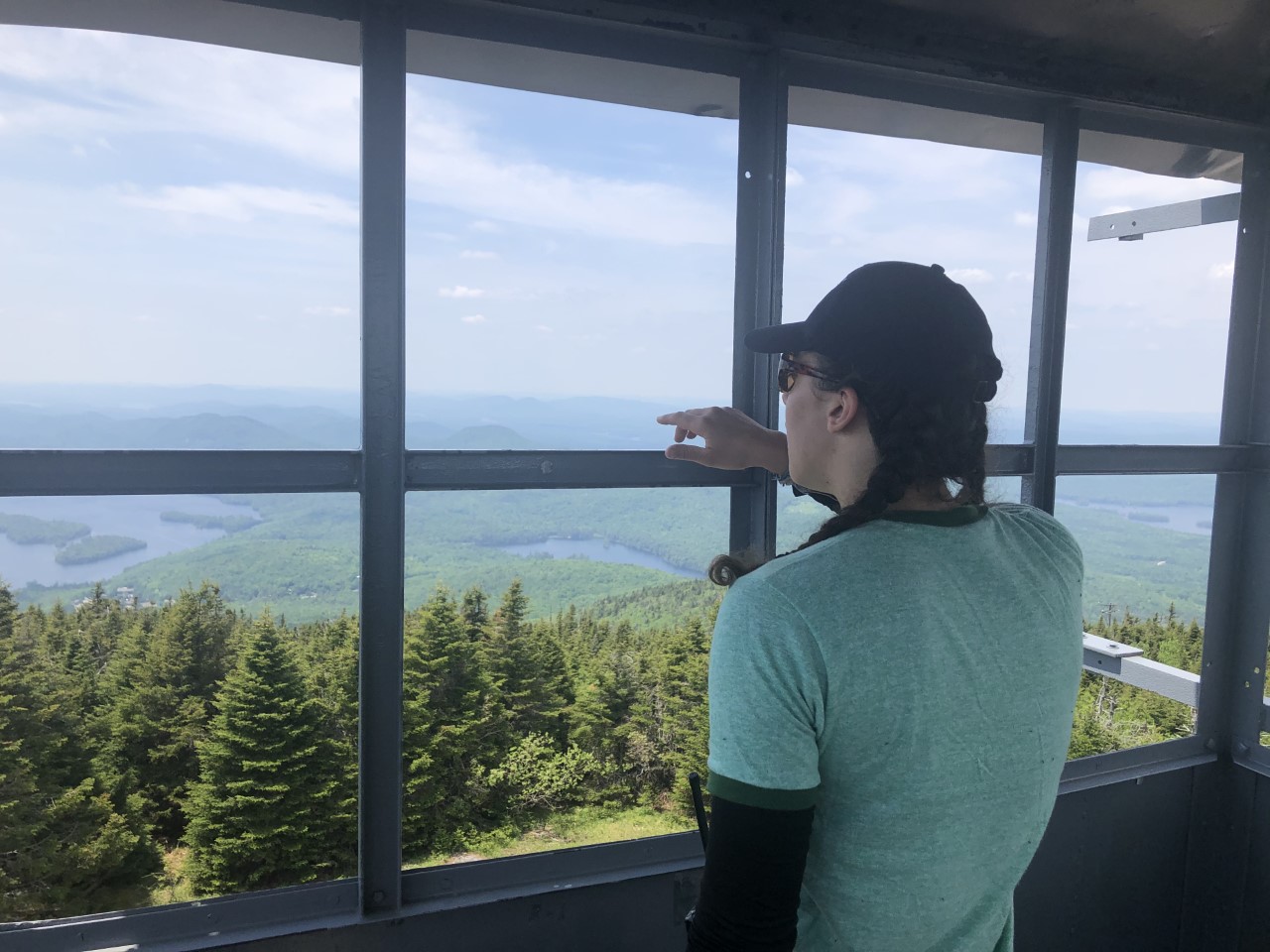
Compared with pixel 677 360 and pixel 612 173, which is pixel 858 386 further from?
pixel 612 173

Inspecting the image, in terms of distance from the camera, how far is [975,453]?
92cm

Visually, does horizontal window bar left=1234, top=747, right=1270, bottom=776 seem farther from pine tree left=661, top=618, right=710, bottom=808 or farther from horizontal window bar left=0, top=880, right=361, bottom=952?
horizontal window bar left=0, top=880, right=361, bottom=952

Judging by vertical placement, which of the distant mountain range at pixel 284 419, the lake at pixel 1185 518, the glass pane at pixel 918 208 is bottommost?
the lake at pixel 1185 518

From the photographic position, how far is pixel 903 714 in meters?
0.76

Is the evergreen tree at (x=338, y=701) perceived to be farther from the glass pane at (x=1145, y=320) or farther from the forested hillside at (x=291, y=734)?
the glass pane at (x=1145, y=320)

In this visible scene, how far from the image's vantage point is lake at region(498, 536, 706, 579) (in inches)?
77.3

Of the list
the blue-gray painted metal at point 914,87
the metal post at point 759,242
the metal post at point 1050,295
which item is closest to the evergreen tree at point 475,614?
the metal post at point 759,242

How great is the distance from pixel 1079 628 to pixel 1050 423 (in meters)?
1.60

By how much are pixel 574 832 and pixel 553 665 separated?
404mm

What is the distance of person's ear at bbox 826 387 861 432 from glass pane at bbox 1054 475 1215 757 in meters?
1.89

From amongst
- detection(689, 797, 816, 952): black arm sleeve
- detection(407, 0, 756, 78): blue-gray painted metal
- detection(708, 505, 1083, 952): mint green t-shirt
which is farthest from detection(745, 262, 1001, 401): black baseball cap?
detection(407, 0, 756, 78): blue-gray painted metal

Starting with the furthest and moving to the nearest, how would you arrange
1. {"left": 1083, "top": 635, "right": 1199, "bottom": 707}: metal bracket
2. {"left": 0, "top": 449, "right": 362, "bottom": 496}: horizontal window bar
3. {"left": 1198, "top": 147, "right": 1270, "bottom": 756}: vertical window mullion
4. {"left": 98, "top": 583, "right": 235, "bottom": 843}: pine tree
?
1. {"left": 1083, "top": 635, "right": 1199, "bottom": 707}: metal bracket
2. {"left": 1198, "top": 147, "right": 1270, "bottom": 756}: vertical window mullion
3. {"left": 98, "top": 583, "right": 235, "bottom": 843}: pine tree
4. {"left": 0, "top": 449, "right": 362, "bottom": 496}: horizontal window bar

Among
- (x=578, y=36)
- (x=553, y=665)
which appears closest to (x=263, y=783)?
(x=553, y=665)

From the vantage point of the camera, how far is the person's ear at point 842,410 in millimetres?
880
